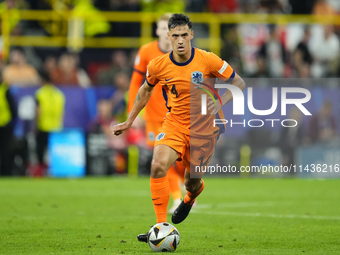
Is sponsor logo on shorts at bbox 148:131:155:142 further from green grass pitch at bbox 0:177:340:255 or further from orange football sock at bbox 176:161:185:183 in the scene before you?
green grass pitch at bbox 0:177:340:255

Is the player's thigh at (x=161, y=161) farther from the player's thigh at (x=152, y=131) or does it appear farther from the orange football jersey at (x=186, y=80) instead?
the player's thigh at (x=152, y=131)

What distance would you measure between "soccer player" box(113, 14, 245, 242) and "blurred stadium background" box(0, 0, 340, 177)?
318 inches

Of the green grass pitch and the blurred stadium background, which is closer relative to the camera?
the green grass pitch

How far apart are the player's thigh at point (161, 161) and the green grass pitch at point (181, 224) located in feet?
2.27

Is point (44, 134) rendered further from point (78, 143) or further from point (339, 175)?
point (339, 175)

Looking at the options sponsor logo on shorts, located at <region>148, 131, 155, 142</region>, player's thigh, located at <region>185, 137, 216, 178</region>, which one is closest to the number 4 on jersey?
player's thigh, located at <region>185, 137, 216, 178</region>

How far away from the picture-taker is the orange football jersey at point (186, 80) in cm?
589

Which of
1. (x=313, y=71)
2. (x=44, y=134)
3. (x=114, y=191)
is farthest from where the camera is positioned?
(x=313, y=71)

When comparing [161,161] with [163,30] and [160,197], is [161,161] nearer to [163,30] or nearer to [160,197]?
[160,197]

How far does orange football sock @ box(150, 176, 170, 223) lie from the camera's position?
18.3 ft

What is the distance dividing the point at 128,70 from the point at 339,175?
236 inches

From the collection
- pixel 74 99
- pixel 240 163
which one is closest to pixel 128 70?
pixel 74 99

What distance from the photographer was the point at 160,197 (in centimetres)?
560

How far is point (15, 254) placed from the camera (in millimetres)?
5062
